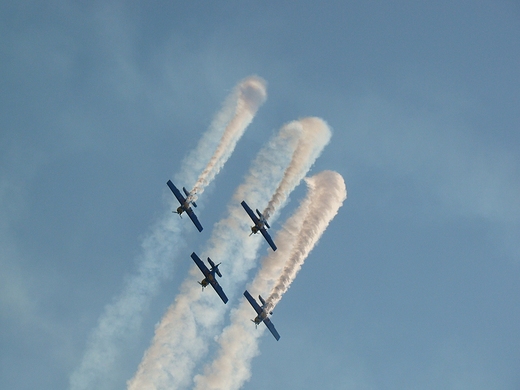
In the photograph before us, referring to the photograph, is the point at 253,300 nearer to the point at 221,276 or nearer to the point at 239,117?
the point at 221,276

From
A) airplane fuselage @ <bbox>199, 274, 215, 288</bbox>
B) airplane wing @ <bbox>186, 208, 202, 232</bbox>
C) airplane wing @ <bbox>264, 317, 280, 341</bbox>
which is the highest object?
airplane wing @ <bbox>186, 208, 202, 232</bbox>

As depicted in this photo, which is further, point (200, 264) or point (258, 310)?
point (200, 264)

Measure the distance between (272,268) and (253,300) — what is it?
435 centimetres

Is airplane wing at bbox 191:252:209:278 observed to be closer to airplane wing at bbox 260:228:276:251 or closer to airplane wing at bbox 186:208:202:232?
airplane wing at bbox 186:208:202:232

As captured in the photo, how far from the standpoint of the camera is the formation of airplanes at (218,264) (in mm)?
97188

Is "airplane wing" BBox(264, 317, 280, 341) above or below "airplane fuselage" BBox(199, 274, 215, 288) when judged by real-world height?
below

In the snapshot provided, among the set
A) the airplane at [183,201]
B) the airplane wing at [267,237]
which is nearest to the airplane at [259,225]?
the airplane wing at [267,237]

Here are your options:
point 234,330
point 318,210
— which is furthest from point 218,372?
point 318,210

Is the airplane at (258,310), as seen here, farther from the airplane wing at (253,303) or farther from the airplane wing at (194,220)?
the airplane wing at (194,220)

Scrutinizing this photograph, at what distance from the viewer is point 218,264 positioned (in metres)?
99.5

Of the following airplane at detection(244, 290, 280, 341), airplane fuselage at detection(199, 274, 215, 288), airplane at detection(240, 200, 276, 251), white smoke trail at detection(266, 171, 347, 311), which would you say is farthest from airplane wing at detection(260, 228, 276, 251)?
airplane fuselage at detection(199, 274, 215, 288)

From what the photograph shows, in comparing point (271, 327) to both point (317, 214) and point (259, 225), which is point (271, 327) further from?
point (317, 214)

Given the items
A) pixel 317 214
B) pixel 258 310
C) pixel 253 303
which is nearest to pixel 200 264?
pixel 253 303

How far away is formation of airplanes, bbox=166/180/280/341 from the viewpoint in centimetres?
9719
